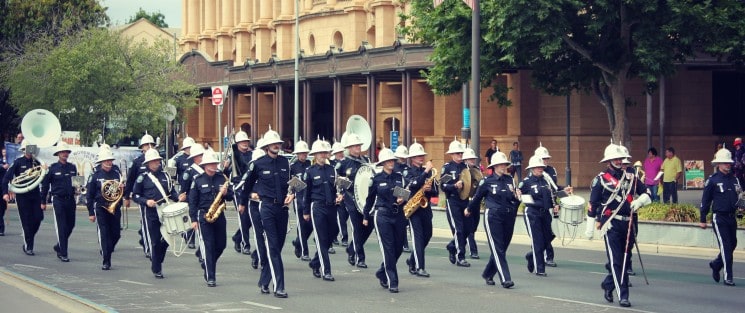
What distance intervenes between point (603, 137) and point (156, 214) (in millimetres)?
29824

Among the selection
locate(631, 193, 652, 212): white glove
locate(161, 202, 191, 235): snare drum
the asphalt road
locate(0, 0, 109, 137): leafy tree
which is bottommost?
the asphalt road

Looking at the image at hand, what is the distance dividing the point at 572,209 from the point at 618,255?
3106mm

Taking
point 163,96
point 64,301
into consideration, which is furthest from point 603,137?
point 64,301

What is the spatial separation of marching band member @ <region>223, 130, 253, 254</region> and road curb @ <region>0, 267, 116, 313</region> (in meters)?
2.73

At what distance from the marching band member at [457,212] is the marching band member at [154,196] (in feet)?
14.4

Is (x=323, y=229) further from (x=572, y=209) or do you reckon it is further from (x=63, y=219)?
(x=63, y=219)

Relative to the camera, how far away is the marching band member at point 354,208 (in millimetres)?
19844

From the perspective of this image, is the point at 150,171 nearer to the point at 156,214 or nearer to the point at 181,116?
the point at 156,214

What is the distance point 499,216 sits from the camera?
16.9 meters

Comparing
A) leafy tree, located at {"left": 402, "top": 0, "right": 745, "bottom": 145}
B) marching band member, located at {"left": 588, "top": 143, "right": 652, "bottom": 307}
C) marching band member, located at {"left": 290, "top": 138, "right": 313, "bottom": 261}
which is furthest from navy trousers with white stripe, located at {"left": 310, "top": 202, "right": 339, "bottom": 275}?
leafy tree, located at {"left": 402, "top": 0, "right": 745, "bottom": 145}

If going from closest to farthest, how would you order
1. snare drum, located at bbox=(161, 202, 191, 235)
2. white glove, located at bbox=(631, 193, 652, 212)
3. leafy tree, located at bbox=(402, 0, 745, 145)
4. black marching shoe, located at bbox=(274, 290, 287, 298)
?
white glove, located at bbox=(631, 193, 652, 212), black marching shoe, located at bbox=(274, 290, 287, 298), snare drum, located at bbox=(161, 202, 191, 235), leafy tree, located at bbox=(402, 0, 745, 145)

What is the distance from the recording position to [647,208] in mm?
25328

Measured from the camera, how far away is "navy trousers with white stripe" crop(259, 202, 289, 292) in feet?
51.4

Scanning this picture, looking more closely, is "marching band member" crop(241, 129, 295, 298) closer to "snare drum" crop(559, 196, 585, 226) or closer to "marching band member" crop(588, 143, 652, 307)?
"marching band member" crop(588, 143, 652, 307)
